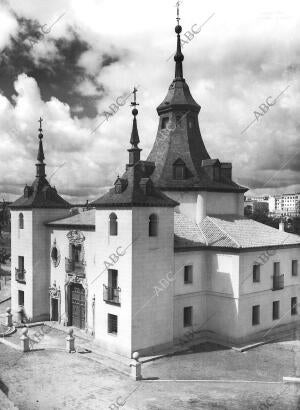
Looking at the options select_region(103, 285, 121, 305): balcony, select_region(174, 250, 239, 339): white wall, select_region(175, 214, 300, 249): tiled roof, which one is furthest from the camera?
select_region(175, 214, 300, 249): tiled roof

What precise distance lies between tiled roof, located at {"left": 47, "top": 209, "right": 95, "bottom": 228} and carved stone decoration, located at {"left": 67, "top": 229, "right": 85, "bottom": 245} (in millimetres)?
670

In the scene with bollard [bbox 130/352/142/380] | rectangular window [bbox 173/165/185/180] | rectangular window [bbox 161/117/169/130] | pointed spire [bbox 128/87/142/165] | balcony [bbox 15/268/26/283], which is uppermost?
rectangular window [bbox 161/117/169/130]

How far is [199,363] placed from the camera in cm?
2720

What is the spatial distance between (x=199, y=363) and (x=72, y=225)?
593 inches

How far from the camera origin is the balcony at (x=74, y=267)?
33.9 metres

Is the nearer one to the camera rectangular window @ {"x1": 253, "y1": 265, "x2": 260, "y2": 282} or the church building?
the church building

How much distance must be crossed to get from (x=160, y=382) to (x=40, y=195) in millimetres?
21071

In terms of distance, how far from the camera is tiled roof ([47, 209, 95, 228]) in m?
33.9

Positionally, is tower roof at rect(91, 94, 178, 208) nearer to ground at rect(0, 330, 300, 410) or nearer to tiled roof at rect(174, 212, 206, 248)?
tiled roof at rect(174, 212, 206, 248)

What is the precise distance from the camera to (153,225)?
2962 cm

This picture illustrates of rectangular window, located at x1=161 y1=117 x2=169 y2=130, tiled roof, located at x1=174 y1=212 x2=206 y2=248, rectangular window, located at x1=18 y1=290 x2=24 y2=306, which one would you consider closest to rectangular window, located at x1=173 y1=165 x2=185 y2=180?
tiled roof, located at x1=174 y1=212 x2=206 y2=248

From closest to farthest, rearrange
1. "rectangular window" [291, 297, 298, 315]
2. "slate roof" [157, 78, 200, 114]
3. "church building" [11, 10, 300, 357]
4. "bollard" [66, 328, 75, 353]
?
"church building" [11, 10, 300, 357] < "bollard" [66, 328, 75, 353] < "rectangular window" [291, 297, 298, 315] < "slate roof" [157, 78, 200, 114]

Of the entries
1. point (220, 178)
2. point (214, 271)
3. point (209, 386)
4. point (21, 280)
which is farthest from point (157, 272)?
point (21, 280)

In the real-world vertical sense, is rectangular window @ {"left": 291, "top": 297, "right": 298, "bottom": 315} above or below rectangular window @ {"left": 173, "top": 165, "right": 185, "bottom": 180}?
below
